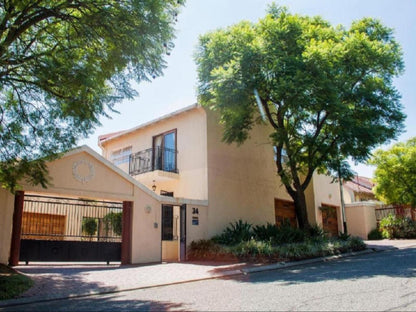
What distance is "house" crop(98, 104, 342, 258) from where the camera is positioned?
1614 centimetres

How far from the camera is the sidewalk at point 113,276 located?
313 inches

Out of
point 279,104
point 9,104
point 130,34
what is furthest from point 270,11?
point 9,104

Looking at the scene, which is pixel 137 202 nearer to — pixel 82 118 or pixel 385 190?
pixel 82 118

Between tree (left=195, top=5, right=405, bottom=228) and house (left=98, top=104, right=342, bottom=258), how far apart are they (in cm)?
137

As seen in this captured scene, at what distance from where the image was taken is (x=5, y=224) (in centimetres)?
1083

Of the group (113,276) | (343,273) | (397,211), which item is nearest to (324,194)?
(397,211)

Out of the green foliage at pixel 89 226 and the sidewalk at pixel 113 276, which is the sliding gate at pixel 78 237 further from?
the sidewalk at pixel 113 276

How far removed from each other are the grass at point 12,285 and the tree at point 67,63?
7.49ft

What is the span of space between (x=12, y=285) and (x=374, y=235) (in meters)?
20.8

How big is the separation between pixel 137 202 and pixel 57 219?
18.1 ft

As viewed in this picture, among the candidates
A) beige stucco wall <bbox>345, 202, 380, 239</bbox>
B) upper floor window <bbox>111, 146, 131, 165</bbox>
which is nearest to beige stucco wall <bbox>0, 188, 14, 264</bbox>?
upper floor window <bbox>111, 146, 131, 165</bbox>

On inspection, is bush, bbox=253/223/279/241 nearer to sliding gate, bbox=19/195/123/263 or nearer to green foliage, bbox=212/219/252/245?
green foliage, bbox=212/219/252/245

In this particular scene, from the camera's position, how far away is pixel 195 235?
14969 mm


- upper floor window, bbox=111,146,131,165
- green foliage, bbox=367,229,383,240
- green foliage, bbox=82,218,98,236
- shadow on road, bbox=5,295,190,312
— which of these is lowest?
shadow on road, bbox=5,295,190,312
